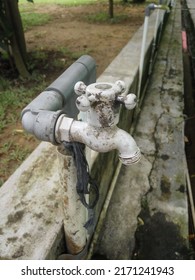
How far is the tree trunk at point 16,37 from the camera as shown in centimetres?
395

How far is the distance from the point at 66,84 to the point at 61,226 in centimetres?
71

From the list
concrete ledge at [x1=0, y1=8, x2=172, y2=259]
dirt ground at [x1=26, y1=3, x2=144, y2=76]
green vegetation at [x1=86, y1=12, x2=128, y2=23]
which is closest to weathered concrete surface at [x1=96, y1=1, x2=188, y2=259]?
concrete ledge at [x1=0, y1=8, x2=172, y2=259]

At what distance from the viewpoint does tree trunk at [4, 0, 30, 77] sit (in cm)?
395

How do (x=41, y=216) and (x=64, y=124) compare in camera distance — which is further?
(x=41, y=216)

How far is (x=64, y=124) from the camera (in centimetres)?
101

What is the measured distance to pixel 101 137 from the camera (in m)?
1.04

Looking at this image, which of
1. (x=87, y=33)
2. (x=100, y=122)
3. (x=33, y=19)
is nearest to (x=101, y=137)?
(x=100, y=122)

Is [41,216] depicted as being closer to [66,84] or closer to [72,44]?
[66,84]

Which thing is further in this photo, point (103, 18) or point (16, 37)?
point (103, 18)

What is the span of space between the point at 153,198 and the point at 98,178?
799mm

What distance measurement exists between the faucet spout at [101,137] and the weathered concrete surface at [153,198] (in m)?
1.28

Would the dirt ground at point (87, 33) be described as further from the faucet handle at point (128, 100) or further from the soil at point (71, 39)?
the faucet handle at point (128, 100)

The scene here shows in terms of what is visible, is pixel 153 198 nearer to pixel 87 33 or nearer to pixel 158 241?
pixel 158 241
